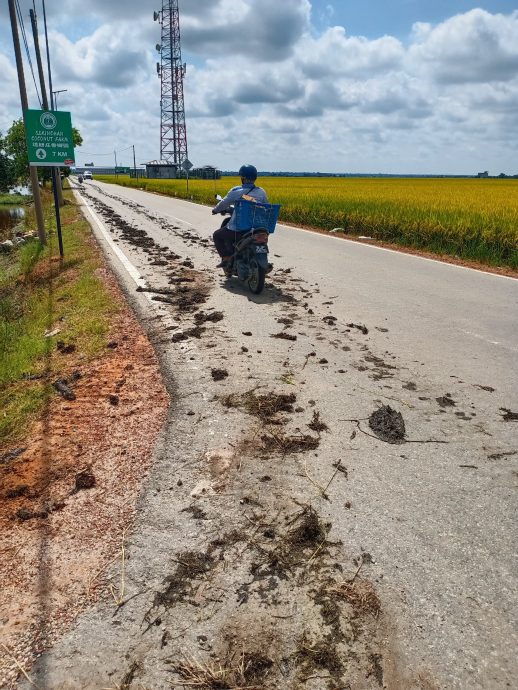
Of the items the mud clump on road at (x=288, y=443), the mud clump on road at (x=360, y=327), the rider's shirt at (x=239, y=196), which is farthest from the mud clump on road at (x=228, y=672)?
the rider's shirt at (x=239, y=196)

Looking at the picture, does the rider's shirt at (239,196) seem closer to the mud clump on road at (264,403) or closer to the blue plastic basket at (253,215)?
the blue plastic basket at (253,215)

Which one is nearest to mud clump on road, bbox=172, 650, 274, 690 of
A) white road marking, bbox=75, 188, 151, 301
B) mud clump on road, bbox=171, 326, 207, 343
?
mud clump on road, bbox=171, 326, 207, 343

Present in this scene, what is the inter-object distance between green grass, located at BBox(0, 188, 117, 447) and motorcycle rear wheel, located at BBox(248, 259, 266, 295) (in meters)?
2.21

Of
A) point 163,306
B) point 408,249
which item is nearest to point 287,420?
point 163,306

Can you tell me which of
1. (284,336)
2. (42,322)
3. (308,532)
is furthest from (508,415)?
(42,322)

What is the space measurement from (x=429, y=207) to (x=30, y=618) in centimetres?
1647

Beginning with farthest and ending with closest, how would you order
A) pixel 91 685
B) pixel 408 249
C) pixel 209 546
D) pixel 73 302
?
pixel 408 249 < pixel 73 302 < pixel 209 546 < pixel 91 685

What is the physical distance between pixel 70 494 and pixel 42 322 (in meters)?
4.71

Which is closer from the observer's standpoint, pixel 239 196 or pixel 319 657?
pixel 319 657

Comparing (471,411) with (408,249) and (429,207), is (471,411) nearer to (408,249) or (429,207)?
(408,249)

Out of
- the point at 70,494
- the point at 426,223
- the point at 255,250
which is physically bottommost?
the point at 70,494

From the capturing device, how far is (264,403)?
155 inches

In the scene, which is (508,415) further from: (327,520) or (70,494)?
(70,494)

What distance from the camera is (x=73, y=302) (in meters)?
7.46
